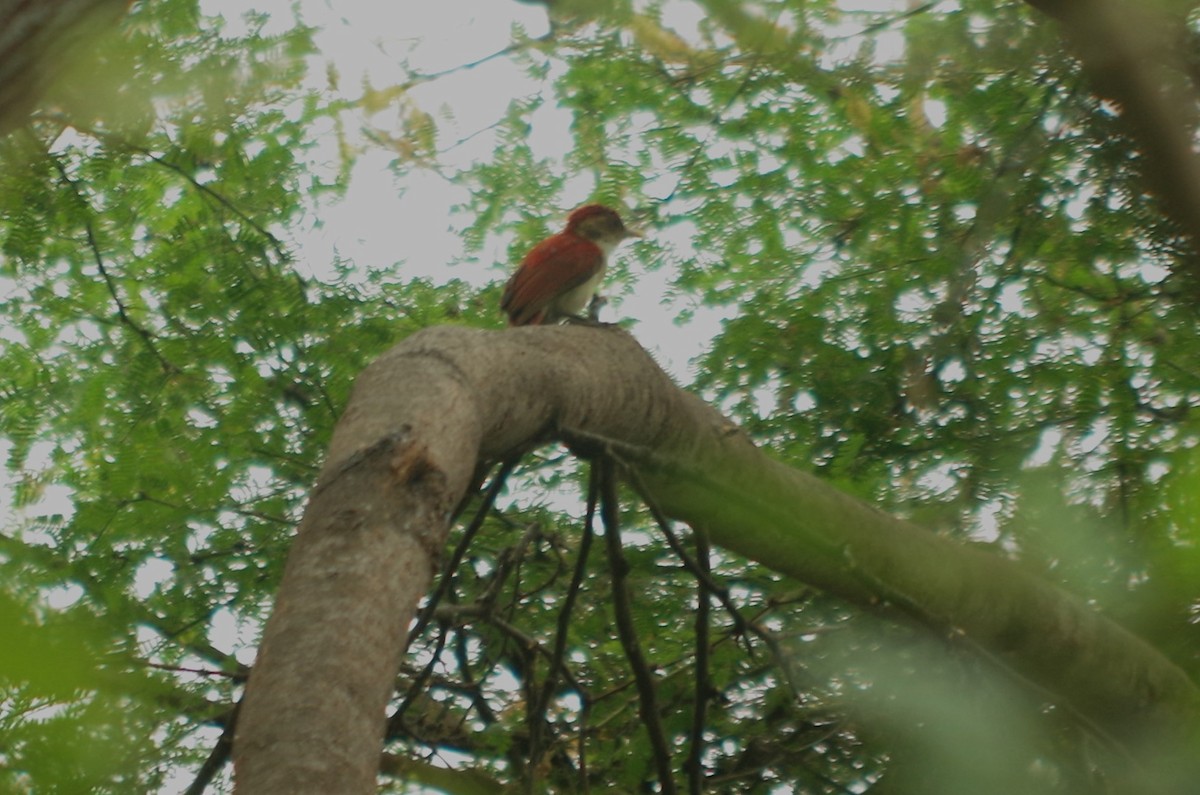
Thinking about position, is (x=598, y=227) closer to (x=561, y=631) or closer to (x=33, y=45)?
(x=561, y=631)

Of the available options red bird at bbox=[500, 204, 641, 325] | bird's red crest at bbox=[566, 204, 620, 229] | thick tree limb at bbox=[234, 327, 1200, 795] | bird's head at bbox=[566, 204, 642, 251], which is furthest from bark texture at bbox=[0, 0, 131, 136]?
bird's head at bbox=[566, 204, 642, 251]

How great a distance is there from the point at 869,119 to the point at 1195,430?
2.68m

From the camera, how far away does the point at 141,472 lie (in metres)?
4.07

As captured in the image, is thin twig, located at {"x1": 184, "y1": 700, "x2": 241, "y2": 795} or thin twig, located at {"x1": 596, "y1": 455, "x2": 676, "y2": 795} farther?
thin twig, located at {"x1": 596, "y1": 455, "x2": 676, "y2": 795}

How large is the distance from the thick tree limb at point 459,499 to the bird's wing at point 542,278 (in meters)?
2.07

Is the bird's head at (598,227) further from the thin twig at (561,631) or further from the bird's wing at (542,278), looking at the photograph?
the thin twig at (561,631)

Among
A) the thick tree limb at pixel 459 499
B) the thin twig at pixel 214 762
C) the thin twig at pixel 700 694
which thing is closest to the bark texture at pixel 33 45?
the thick tree limb at pixel 459 499

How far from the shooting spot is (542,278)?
5.40m

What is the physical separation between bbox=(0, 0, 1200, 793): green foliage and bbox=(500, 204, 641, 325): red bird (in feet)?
0.63

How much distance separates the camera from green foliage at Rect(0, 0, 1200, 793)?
3.58 meters

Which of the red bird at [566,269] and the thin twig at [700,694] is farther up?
the red bird at [566,269]

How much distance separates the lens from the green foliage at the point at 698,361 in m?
3.58

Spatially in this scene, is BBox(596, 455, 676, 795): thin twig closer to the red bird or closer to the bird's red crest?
the red bird

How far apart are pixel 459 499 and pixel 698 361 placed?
2.75 meters
